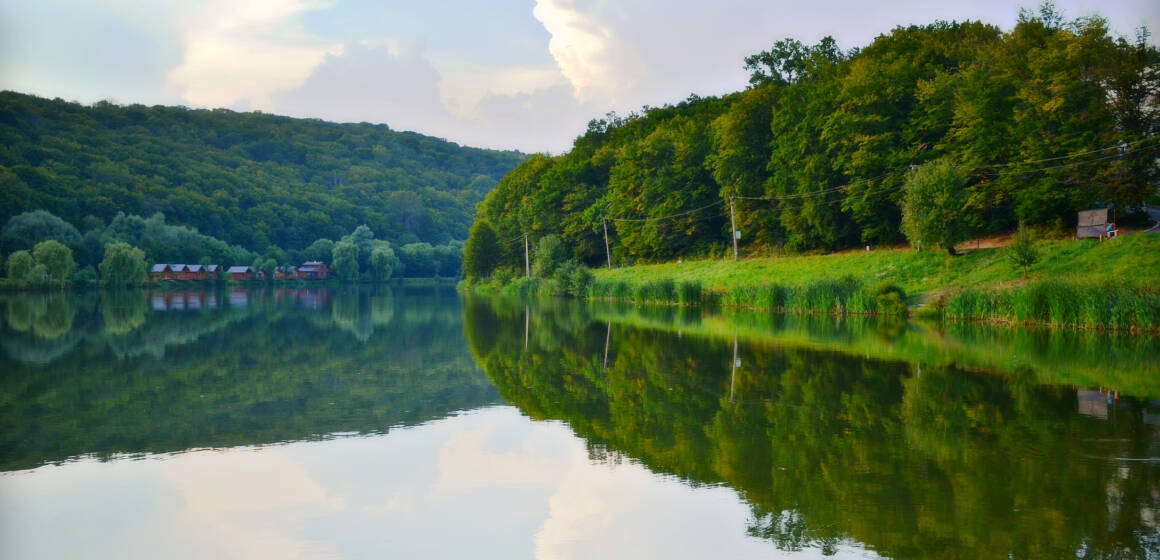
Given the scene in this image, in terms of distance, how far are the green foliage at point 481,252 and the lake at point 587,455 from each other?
67.0 m

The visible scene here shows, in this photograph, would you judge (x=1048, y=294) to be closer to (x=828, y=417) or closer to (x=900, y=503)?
(x=828, y=417)

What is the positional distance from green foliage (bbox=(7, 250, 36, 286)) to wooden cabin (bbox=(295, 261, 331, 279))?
57.7 meters

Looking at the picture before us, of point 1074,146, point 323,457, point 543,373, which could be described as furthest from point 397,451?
point 1074,146

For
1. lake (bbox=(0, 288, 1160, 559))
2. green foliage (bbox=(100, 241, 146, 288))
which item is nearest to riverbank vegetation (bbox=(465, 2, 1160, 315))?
lake (bbox=(0, 288, 1160, 559))

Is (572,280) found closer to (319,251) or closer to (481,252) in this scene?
(481,252)

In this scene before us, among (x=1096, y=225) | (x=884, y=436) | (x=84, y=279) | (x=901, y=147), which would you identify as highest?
(x=901, y=147)

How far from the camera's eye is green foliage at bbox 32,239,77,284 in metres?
78.2

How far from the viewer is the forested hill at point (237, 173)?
111250 millimetres

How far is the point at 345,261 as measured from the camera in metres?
125

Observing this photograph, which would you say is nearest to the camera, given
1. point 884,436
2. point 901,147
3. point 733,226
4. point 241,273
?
point 884,436

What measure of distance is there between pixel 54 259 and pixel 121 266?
6991mm

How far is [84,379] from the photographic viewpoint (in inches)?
547

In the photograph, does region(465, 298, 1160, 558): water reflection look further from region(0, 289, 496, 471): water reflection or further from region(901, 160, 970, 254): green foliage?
region(901, 160, 970, 254): green foliage

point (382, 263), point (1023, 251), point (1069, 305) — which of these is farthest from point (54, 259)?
point (1069, 305)
